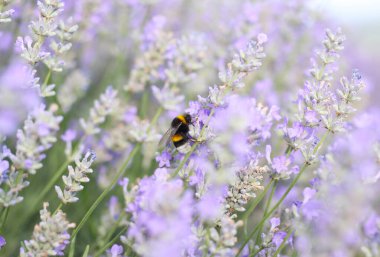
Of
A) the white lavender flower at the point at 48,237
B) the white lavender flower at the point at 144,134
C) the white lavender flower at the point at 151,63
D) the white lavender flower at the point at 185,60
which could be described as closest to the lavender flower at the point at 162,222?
the white lavender flower at the point at 48,237

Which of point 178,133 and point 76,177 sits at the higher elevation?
point 76,177

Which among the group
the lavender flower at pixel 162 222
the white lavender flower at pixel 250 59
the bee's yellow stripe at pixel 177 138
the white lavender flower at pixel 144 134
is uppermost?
the white lavender flower at pixel 250 59

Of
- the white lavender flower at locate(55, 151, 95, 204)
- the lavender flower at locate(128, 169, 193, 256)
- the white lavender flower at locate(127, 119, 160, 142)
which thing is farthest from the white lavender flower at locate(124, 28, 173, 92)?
the lavender flower at locate(128, 169, 193, 256)

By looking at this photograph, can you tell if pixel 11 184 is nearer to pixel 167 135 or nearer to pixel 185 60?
pixel 167 135

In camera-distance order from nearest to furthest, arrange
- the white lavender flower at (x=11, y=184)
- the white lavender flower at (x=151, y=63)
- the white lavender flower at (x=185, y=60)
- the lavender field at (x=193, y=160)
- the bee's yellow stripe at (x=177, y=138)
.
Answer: the lavender field at (x=193, y=160) < the white lavender flower at (x=11, y=184) < the bee's yellow stripe at (x=177, y=138) < the white lavender flower at (x=185, y=60) < the white lavender flower at (x=151, y=63)

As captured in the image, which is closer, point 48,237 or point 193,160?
point 48,237

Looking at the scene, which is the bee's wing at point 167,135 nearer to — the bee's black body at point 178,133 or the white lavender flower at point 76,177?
the bee's black body at point 178,133

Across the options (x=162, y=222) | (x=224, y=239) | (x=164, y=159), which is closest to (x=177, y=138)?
(x=164, y=159)

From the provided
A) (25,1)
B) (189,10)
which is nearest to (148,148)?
(25,1)
